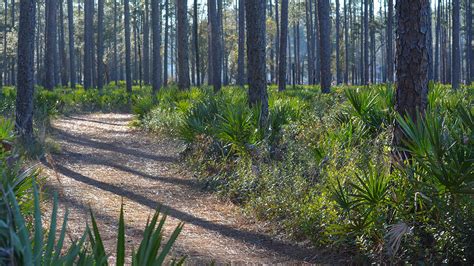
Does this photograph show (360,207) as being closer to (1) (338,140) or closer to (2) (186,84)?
(1) (338,140)

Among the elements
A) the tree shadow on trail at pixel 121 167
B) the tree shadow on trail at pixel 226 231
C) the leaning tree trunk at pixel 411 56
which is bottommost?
the tree shadow on trail at pixel 226 231

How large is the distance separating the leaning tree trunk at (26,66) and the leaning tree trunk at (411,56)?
7285mm

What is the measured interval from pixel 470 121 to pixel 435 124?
17.5 inches

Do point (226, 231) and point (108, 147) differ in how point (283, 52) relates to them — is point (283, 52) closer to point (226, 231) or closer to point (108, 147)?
point (108, 147)

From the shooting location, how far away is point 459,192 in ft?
16.1

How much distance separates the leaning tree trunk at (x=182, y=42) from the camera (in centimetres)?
2025

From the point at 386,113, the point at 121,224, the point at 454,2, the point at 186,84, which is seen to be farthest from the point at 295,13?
the point at 121,224

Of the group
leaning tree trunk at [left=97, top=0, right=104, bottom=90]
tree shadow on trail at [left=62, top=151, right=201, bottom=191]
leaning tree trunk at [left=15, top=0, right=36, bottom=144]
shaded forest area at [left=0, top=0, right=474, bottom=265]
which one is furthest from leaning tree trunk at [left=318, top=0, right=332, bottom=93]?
leaning tree trunk at [left=97, top=0, right=104, bottom=90]

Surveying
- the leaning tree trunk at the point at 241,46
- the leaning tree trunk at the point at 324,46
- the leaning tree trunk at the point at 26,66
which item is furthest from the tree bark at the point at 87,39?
the leaning tree trunk at the point at 26,66

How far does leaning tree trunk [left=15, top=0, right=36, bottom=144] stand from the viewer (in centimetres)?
1117

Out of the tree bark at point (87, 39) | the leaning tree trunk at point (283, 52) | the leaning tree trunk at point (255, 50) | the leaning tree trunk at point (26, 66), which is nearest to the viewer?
the leaning tree trunk at point (26, 66)

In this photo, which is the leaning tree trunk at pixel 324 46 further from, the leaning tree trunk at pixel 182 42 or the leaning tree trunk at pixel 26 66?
the leaning tree trunk at pixel 26 66

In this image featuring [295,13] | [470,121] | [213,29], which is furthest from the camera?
[295,13]

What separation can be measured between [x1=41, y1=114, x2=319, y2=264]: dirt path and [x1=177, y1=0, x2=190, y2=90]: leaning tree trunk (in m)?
6.39
